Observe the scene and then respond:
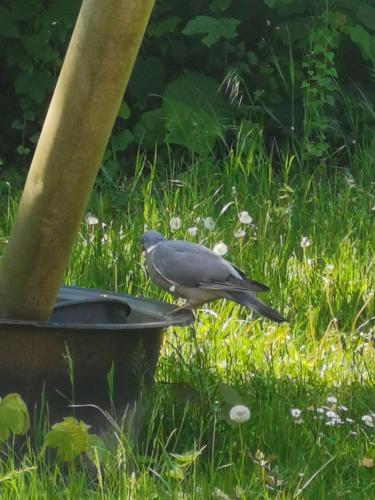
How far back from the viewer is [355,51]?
7.26 m

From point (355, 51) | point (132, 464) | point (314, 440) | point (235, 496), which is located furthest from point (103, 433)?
point (355, 51)

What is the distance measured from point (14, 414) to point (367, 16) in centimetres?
455

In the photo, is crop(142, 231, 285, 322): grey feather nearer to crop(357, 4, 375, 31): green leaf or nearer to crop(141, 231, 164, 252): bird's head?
crop(141, 231, 164, 252): bird's head

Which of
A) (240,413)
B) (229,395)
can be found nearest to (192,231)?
A: (229,395)

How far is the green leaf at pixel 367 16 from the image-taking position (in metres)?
6.81

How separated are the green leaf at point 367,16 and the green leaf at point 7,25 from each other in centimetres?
186

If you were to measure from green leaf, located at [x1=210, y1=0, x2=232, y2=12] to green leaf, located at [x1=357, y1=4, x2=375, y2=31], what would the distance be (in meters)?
0.71

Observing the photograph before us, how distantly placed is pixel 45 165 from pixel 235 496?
0.90m

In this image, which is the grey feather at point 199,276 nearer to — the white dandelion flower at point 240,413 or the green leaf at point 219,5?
the white dandelion flower at point 240,413

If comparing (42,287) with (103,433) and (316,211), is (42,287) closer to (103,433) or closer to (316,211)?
(103,433)

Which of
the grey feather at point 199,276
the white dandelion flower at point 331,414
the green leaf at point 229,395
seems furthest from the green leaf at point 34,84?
the white dandelion flower at point 331,414

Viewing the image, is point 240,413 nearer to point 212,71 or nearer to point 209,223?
point 209,223

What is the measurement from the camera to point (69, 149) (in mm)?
2898

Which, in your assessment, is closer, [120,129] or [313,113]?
[313,113]
